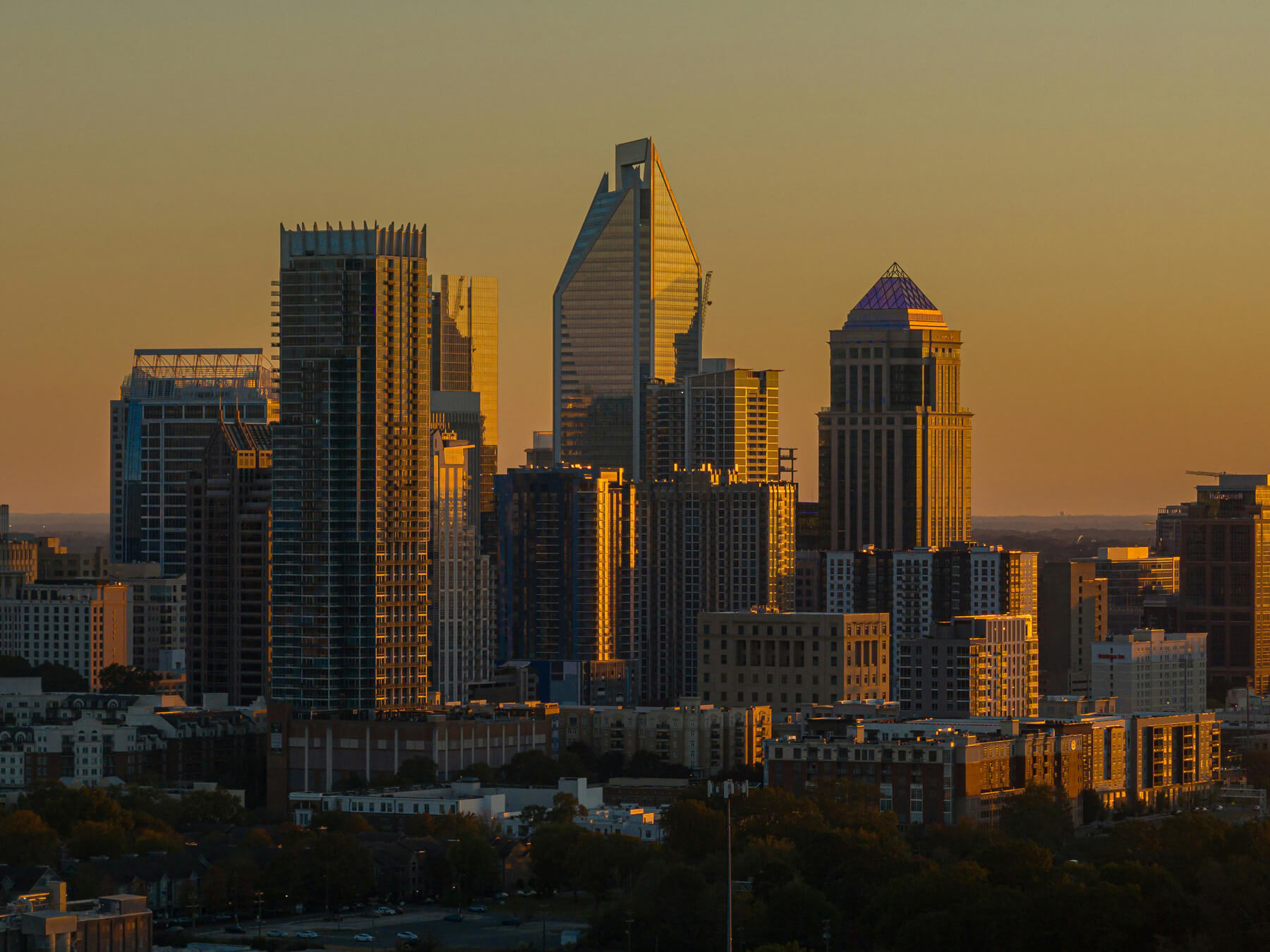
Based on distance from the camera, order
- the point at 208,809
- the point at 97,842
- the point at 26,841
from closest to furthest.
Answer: the point at 26,841
the point at 97,842
the point at 208,809

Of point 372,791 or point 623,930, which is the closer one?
point 623,930

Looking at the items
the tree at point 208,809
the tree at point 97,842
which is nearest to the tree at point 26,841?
the tree at point 97,842

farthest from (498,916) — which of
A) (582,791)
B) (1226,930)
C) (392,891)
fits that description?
(1226,930)

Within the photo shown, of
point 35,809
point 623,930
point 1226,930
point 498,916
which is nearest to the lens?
point 1226,930

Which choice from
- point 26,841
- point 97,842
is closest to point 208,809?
point 97,842

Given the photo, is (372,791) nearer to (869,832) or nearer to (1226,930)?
(869,832)

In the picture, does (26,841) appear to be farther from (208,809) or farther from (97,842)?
(208,809)

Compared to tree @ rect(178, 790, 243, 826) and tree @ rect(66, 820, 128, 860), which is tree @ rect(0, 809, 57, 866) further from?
tree @ rect(178, 790, 243, 826)
